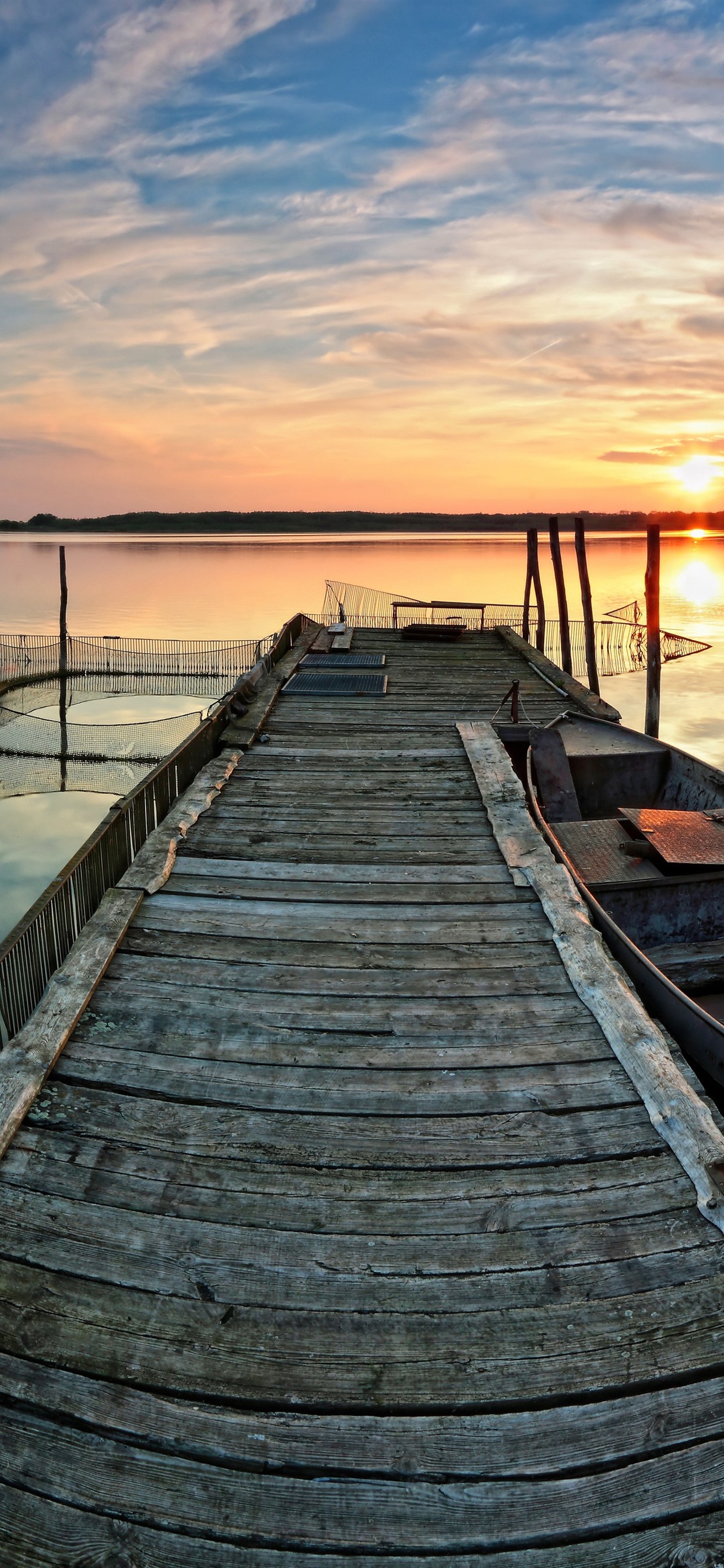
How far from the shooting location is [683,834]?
8.12 meters

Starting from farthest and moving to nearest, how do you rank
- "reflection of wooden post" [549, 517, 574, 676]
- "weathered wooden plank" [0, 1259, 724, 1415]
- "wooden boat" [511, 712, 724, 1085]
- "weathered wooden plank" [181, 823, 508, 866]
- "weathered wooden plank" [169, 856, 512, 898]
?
"reflection of wooden post" [549, 517, 574, 676]
"weathered wooden plank" [181, 823, 508, 866]
"weathered wooden plank" [169, 856, 512, 898]
"wooden boat" [511, 712, 724, 1085]
"weathered wooden plank" [0, 1259, 724, 1415]

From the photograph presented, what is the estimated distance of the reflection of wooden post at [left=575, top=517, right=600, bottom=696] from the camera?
2009 cm

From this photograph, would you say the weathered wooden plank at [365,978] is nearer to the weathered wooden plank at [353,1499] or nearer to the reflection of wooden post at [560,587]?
the weathered wooden plank at [353,1499]

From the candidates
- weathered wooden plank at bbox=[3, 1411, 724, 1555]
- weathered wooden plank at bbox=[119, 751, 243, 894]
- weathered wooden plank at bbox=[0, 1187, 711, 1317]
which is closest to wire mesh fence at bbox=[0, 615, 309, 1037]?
weathered wooden plank at bbox=[119, 751, 243, 894]

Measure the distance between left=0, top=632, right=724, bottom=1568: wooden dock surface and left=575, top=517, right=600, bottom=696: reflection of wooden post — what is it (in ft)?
53.9

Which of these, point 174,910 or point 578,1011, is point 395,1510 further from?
point 174,910

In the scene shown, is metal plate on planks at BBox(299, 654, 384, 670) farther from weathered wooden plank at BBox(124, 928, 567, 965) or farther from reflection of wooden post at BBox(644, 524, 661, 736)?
weathered wooden plank at BBox(124, 928, 567, 965)

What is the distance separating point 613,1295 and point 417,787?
531cm

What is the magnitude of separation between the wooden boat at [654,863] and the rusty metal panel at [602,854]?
0.04 feet

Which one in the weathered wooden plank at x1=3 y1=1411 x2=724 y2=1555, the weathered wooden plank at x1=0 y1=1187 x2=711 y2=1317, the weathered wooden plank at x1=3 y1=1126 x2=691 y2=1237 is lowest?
the weathered wooden plank at x1=3 y1=1411 x2=724 y2=1555

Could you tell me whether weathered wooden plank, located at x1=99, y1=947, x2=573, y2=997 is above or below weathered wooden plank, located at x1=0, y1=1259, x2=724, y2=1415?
above

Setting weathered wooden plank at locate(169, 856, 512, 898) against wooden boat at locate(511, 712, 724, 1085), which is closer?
wooden boat at locate(511, 712, 724, 1085)

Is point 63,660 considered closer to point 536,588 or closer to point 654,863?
point 536,588

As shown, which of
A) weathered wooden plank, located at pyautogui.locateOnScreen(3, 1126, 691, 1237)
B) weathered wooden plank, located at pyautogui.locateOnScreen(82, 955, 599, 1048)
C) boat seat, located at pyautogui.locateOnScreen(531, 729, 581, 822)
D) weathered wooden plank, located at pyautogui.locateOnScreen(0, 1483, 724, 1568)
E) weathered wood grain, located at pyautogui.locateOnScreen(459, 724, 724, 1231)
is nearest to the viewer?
weathered wooden plank, located at pyautogui.locateOnScreen(0, 1483, 724, 1568)
